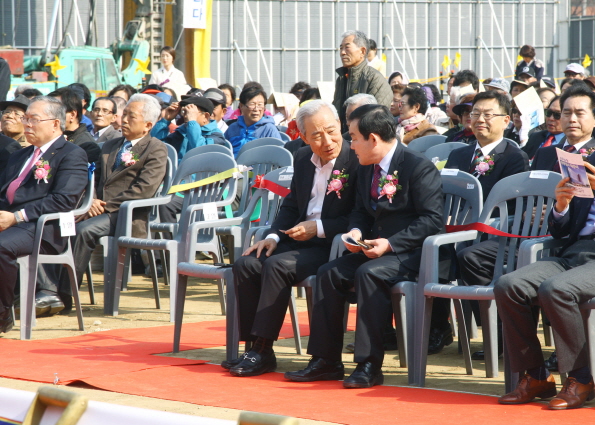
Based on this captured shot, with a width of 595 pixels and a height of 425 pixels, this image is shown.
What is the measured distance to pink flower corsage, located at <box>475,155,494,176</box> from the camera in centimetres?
528

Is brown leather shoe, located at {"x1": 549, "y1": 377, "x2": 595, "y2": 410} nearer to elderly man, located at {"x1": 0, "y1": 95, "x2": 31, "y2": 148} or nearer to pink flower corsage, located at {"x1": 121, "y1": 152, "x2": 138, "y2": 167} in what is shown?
pink flower corsage, located at {"x1": 121, "y1": 152, "x2": 138, "y2": 167}

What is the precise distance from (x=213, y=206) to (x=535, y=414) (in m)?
2.93

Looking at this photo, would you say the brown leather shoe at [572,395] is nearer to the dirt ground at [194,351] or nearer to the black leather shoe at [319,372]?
the dirt ground at [194,351]

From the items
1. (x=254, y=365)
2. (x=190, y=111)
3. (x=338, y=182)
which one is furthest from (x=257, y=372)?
(x=190, y=111)

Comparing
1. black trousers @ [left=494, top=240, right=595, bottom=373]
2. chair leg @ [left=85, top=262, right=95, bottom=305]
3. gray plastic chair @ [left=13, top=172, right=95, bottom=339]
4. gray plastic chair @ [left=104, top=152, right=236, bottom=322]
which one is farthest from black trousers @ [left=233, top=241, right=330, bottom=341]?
chair leg @ [left=85, top=262, right=95, bottom=305]

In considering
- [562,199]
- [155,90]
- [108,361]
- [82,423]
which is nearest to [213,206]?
[108,361]

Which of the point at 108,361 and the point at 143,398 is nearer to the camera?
the point at 143,398

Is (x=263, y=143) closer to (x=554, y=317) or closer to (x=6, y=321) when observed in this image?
(x=6, y=321)

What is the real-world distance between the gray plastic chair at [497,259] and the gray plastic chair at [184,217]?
2163mm

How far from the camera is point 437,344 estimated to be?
5.07m

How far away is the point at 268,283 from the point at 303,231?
1.28ft

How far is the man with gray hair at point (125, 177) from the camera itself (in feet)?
21.1

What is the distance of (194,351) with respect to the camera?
5145 millimetres

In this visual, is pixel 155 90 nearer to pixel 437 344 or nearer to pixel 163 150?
pixel 163 150
